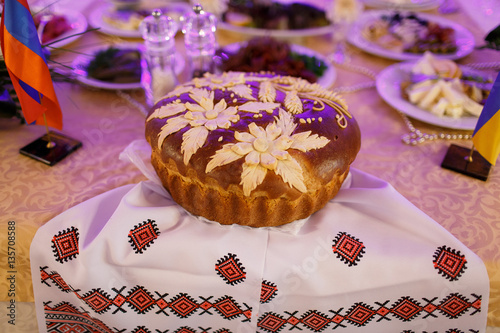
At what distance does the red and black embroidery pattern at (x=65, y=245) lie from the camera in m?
0.73

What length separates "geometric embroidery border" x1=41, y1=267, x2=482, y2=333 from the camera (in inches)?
28.4

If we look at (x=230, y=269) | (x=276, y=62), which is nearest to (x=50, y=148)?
(x=230, y=269)

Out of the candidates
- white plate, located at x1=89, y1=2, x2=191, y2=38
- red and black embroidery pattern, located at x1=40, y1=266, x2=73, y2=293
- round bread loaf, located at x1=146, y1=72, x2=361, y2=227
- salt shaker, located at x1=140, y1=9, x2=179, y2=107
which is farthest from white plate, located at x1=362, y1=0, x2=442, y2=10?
red and black embroidery pattern, located at x1=40, y1=266, x2=73, y2=293

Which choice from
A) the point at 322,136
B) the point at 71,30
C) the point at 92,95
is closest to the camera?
the point at 322,136

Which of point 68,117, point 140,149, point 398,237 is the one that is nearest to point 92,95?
point 68,117

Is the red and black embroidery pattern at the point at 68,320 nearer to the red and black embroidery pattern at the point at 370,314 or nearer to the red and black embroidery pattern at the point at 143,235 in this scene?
the red and black embroidery pattern at the point at 143,235

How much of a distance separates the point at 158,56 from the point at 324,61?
0.60 metres

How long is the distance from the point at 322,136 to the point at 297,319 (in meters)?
0.36

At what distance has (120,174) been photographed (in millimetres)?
910

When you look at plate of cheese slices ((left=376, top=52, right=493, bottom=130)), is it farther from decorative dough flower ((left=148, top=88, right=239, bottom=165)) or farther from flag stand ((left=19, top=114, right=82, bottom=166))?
flag stand ((left=19, top=114, right=82, bottom=166))

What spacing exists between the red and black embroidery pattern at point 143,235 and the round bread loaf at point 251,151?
0.24 ft

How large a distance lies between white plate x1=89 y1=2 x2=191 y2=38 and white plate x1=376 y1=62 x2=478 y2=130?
3.10 ft

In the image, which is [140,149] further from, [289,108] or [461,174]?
[461,174]

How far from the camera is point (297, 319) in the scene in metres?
0.76
